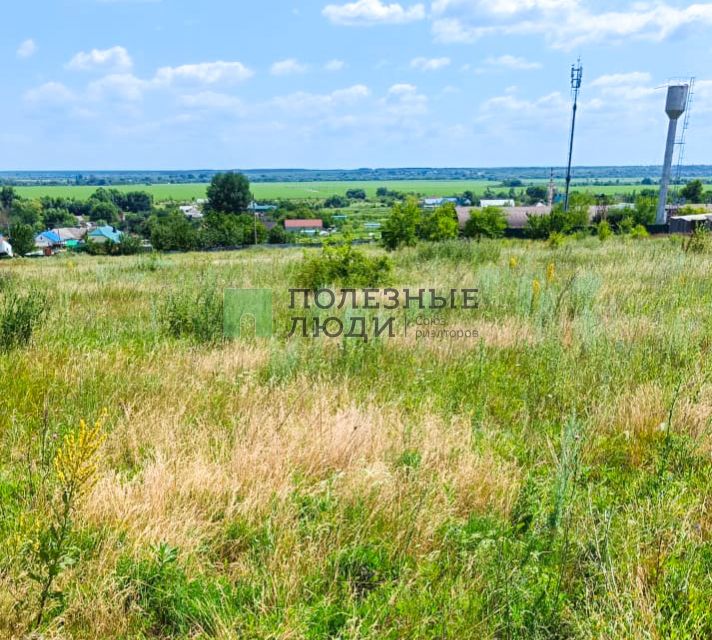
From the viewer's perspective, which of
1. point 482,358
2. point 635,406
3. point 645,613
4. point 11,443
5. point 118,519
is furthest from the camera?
point 482,358

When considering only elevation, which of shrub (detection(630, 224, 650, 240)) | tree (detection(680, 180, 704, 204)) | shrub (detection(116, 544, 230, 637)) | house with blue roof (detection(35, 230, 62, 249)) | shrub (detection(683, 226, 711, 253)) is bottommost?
house with blue roof (detection(35, 230, 62, 249))

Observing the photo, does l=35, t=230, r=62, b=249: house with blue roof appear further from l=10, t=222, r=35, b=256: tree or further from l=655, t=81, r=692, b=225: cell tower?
l=655, t=81, r=692, b=225: cell tower

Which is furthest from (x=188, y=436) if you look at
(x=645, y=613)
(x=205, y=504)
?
(x=645, y=613)

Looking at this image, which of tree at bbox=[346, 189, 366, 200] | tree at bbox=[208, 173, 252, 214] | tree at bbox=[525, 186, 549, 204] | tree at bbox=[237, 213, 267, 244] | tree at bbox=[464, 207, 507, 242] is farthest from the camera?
tree at bbox=[346, 189, 366, 200]

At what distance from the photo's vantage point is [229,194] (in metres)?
105

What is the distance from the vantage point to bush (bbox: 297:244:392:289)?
955cm

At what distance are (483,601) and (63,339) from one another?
477 cm

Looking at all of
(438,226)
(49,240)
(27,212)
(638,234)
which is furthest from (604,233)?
(27,212)

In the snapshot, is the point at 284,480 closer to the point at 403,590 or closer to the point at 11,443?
the point at 403,590

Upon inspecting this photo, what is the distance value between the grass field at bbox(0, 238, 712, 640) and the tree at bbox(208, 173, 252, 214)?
105451mm

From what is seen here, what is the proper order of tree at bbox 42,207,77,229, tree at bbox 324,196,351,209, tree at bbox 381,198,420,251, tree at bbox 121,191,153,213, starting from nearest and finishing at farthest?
tree at bbox 381,198,420,251
tree at bbox 42,207,77,229
tree at bbox 324,196,351,209
tree at bbox 121,191,153,213

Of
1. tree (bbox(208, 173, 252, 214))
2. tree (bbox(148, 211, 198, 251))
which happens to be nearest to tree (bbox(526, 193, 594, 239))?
tree (bbox(148, 211, 198, 251))

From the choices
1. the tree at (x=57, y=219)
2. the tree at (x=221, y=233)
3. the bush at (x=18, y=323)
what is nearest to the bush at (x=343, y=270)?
the bush at (x=18, y=323)

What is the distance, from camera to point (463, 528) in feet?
7.66
